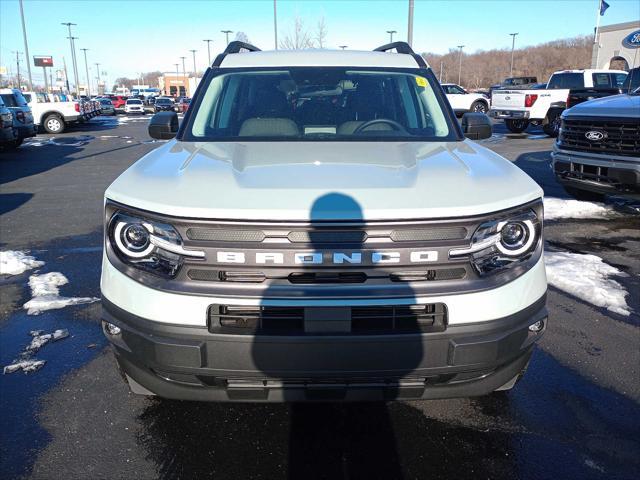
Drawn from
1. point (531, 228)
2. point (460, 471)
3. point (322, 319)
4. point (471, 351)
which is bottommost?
point (460, 471)

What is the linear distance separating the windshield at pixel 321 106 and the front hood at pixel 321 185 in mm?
578

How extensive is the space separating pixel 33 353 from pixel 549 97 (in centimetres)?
1873

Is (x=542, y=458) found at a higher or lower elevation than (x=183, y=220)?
lower

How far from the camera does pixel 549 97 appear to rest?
1852cm

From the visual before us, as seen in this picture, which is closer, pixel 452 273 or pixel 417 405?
pixel 452 273

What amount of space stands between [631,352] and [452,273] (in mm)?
2147

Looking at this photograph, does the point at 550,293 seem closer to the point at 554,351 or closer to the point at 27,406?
the point at 554,351

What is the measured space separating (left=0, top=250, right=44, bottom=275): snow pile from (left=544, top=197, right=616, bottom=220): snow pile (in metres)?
6.26

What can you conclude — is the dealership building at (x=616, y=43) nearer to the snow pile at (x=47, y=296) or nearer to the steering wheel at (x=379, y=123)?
the steering wheel at (x=379, y=123)

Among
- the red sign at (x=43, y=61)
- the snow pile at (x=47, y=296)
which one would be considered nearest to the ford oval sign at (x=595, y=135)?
the snow pile at (x=47, y=296)

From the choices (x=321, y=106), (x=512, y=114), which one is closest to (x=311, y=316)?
(x=321, y=106)

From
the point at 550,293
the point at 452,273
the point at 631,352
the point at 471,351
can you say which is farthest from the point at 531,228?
the point at 550,293

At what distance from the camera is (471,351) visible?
2129mm

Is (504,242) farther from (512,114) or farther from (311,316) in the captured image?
(512,114)
